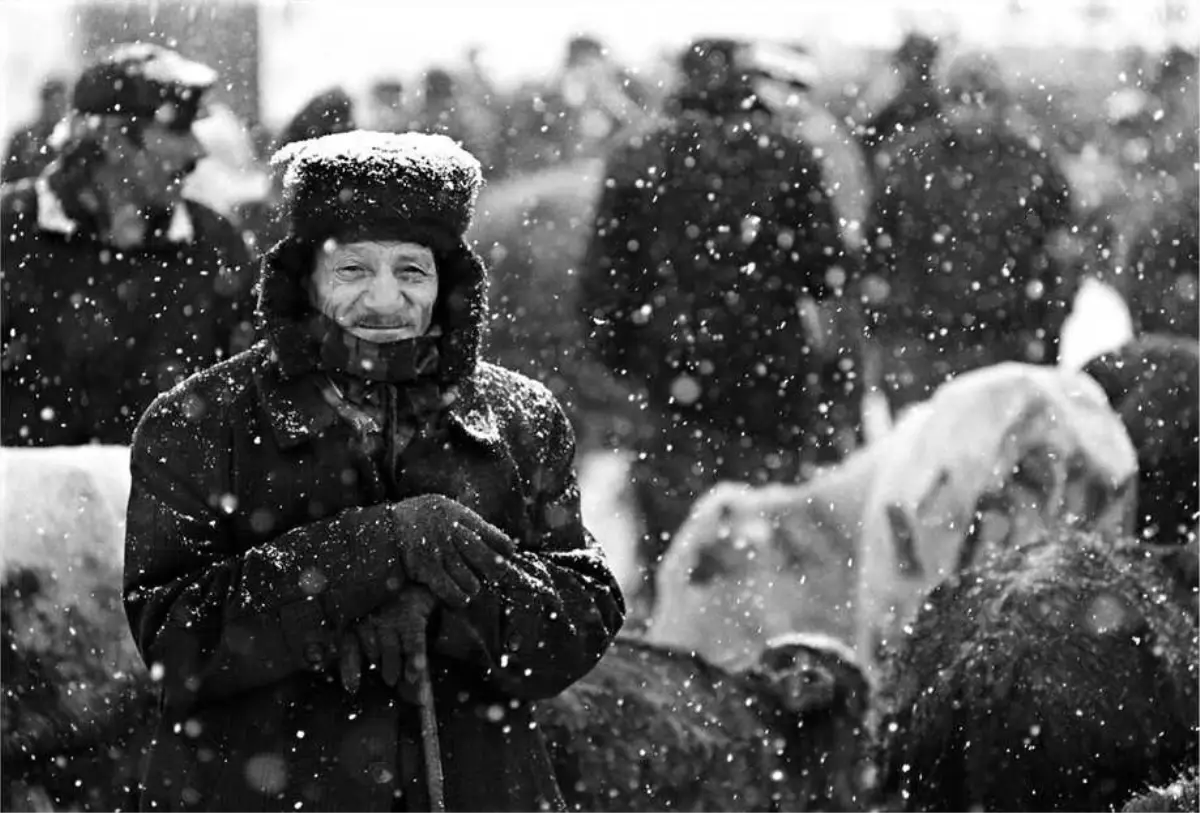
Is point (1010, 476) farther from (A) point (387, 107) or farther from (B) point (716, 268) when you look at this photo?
(A) point (387, 107)

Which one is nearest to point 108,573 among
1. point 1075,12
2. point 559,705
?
point 559,705

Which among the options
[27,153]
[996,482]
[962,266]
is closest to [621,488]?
[996,482]

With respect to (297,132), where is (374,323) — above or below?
above

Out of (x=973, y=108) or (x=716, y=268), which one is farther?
(x=973, y=108)

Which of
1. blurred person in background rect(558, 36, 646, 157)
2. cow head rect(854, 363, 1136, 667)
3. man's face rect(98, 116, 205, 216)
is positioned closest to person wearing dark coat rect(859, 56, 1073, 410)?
cow head rect(854, 363, 1136, 667)

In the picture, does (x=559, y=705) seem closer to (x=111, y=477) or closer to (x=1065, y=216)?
(x=111, y=477)

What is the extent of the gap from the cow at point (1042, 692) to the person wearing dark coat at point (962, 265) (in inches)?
59.6

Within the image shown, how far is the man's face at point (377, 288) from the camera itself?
9.30 feet

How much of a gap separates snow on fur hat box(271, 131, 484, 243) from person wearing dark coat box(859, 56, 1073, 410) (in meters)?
3.04

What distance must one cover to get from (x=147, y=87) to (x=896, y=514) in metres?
2.19

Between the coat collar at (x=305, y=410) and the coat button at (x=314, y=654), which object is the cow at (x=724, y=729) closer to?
the coat collar at (x=305, y=410)

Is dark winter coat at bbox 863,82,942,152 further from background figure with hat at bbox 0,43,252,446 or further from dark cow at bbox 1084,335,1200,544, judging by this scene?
background figure with hat at bbox 0,43,252,446

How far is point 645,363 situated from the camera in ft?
18.3

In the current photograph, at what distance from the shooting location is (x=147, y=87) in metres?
4.91
